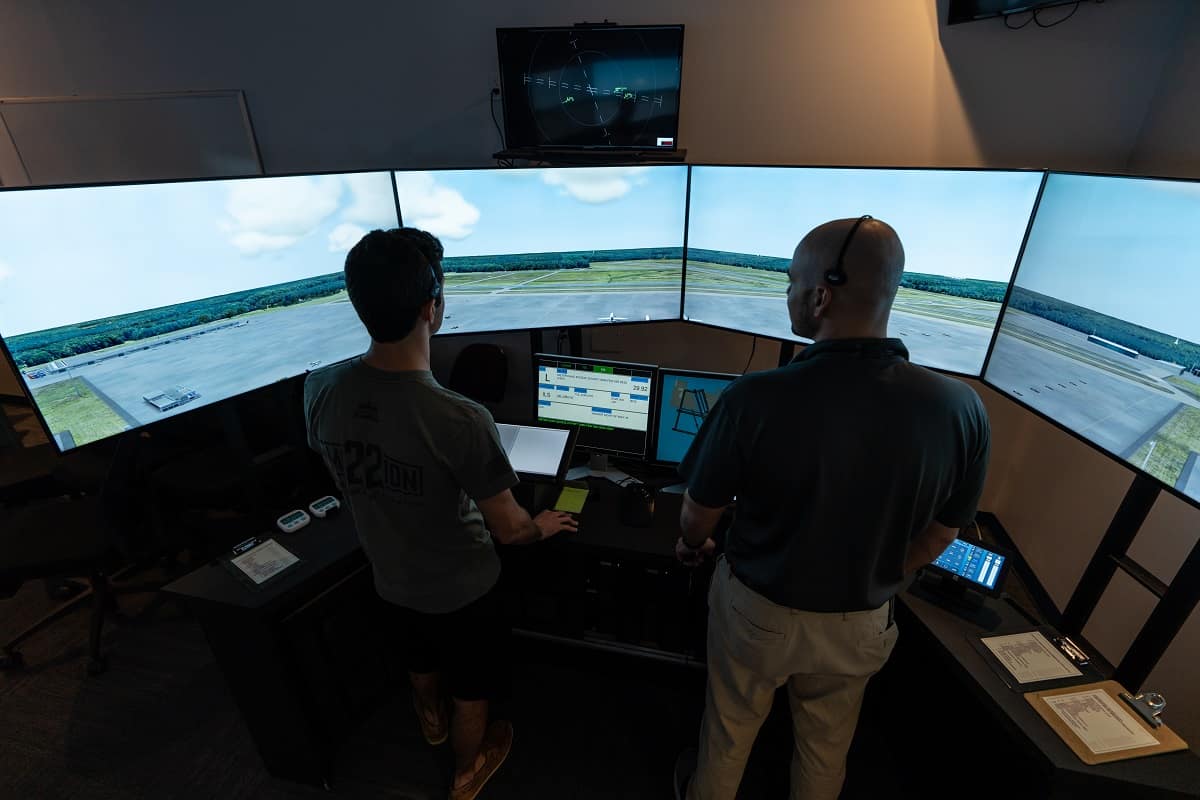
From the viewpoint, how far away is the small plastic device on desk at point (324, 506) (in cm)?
165

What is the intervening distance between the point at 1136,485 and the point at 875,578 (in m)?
0.76

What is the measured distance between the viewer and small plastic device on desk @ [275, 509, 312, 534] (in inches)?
62.5

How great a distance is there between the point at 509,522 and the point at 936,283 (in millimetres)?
1387

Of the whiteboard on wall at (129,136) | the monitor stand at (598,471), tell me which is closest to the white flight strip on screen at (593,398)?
the monitor stand at (598,471)

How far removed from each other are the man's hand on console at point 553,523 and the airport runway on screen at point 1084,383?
1299mm

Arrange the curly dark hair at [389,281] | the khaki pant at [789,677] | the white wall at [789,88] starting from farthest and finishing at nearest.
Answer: the white wall at [789,88] → the khaki pant at [789,677] → the curly dark hair at [389,281]

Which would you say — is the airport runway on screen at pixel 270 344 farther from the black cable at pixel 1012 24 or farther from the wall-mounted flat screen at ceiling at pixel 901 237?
the black cable at pixel 1012 24

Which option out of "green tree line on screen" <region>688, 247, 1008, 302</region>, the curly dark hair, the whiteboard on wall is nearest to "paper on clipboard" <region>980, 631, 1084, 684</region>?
"green tree line on screen" <region>688, 247, 1008, 302</region>

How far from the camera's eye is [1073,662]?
126 centimetres

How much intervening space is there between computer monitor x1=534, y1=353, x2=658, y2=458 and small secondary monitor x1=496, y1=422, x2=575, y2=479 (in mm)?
69

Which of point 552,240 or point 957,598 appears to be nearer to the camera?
A: point 957,598

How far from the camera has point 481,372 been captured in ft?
7.81

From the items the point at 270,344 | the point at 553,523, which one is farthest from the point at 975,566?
the point at 270,344

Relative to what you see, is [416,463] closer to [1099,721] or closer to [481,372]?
[481,372]
